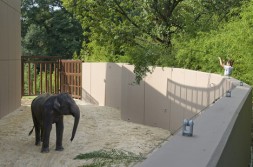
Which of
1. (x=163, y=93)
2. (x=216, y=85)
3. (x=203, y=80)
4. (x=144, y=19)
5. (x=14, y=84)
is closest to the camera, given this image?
(x=216, y=85)

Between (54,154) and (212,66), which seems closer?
(54,154)

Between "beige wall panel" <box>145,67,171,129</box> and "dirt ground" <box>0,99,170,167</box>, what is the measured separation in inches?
11.2

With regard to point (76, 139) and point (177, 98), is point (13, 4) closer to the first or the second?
point (76, 139)

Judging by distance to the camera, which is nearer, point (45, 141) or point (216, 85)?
point (216, 85)

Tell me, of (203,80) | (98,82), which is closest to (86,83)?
(98,82)

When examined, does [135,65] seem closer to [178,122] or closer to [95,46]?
[178,122]

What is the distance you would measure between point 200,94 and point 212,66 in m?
1.43

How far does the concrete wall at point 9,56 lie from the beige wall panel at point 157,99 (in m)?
4.82

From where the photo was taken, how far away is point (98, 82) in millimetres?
19047

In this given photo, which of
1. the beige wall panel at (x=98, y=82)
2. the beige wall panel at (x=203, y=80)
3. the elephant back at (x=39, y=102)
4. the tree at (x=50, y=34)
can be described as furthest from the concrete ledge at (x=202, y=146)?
the tree at (x=50, y=34)

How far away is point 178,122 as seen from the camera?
1050 cm

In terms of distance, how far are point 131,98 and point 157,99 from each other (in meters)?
1.96

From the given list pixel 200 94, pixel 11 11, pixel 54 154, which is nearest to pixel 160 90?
pixel 200 94

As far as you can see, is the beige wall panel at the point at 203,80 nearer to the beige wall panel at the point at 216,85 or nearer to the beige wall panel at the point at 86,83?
the beige wall panel at the point at 216,85
